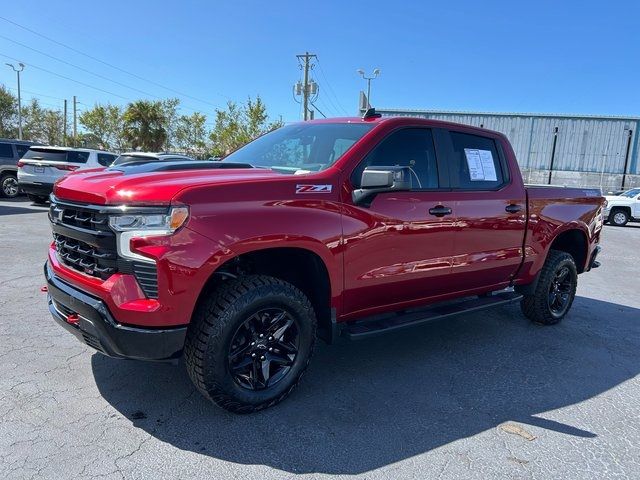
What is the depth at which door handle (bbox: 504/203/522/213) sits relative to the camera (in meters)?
4.57

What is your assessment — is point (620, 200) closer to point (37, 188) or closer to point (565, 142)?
point (565, 142)

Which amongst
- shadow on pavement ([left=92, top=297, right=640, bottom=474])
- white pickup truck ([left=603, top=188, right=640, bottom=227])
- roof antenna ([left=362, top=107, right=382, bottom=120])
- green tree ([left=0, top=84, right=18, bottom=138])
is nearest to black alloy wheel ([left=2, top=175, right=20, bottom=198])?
shadow on pavement ([left=92, top=297, right=640, bottom=474])

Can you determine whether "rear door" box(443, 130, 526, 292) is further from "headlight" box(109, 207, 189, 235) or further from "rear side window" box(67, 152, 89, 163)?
"rear side window" box(67, 152, 89, 163)

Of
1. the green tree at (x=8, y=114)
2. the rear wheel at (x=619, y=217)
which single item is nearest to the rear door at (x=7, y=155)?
the rear wheel at (x=619, y=217)

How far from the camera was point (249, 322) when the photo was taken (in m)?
3.10

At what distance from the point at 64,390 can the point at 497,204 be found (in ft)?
12.4

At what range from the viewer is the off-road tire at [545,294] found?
17.2 feet

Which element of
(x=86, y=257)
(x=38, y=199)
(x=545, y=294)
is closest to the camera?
(x=86, y=257)

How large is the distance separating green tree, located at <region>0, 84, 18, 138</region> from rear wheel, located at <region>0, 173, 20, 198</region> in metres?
40.0

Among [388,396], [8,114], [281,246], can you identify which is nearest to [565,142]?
[388,396]

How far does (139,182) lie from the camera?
111 inches

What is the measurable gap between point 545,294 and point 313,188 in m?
3.33

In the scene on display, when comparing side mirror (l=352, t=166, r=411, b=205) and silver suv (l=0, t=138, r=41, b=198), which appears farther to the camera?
silver suv (l=0, t=138, r=41, b=198)

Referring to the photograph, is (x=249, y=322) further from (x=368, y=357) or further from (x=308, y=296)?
(x=368, y=357)
